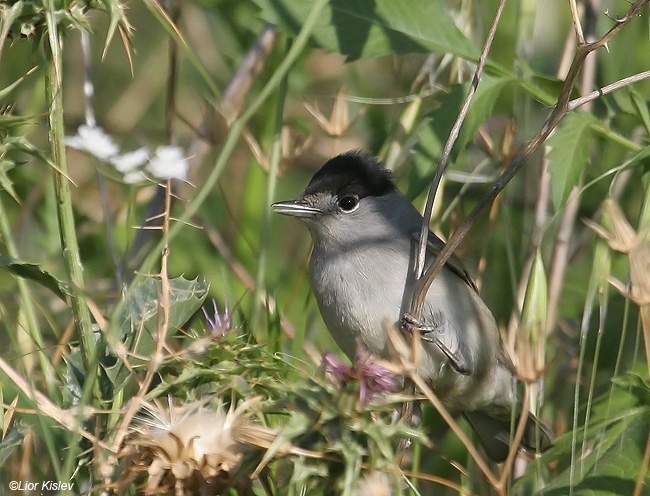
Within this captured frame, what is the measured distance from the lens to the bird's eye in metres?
3.28

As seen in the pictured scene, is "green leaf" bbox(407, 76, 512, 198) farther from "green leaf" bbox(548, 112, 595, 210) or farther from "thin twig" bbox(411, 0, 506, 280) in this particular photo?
"thin twig" bbox(411, 0, 506, 280)

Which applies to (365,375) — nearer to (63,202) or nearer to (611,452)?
(63,202)

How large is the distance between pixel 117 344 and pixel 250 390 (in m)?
0.26

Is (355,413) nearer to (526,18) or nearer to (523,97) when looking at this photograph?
(526,18)

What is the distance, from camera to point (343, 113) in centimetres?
321

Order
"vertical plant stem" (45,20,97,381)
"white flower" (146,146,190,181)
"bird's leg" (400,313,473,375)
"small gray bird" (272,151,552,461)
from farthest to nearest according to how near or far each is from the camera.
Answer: "small gray bird" (272,151,552,461) → "bird's leg" (400,313,473,375) → "vertical plant stem" (45,20,97,381) → "white flower" (146,146,190,181)

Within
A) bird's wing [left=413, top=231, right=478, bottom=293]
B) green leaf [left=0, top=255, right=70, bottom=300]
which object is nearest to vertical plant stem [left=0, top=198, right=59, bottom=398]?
green leaf [left=0, top=255, right=70, bottom=300]

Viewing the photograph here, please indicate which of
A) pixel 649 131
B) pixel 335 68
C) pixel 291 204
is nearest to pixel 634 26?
pixel 649 131

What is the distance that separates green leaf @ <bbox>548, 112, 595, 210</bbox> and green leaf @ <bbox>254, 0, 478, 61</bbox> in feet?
1.15

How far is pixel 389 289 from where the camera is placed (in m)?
2.87

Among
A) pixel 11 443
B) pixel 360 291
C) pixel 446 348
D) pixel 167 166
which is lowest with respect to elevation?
pixel 446 348

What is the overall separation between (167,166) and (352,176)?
63.4 inches

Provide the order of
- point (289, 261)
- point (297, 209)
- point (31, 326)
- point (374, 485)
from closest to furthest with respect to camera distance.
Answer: point (374, 485), point (31, 326), point (297, 209), point (289, 261)

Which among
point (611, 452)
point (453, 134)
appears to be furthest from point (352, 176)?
point (611, 452)
